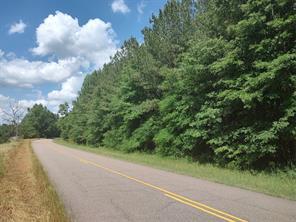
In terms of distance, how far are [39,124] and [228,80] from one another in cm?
11939

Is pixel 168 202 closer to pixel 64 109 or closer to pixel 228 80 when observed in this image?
pixel 228 80

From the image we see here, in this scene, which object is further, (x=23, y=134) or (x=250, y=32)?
(x=23, y=134)

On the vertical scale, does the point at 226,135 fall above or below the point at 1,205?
above

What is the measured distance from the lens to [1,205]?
29.1 feet

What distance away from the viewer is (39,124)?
125 m

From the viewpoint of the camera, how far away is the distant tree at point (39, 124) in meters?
118

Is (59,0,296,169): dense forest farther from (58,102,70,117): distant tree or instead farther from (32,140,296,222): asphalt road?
(58,102,70,117): distant tree

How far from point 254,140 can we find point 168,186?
15.6 feet

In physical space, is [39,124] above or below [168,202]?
above

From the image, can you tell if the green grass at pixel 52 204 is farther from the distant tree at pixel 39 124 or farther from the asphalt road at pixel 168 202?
the distant tree at pixel 39 124

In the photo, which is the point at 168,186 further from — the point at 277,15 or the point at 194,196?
the point at 277,15

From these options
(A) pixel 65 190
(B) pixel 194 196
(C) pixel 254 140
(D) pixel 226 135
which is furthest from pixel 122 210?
(D) pixel 226 135

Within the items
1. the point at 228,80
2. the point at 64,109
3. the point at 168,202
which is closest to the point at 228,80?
the point at 228,80

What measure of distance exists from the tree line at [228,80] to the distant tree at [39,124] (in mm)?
101261
